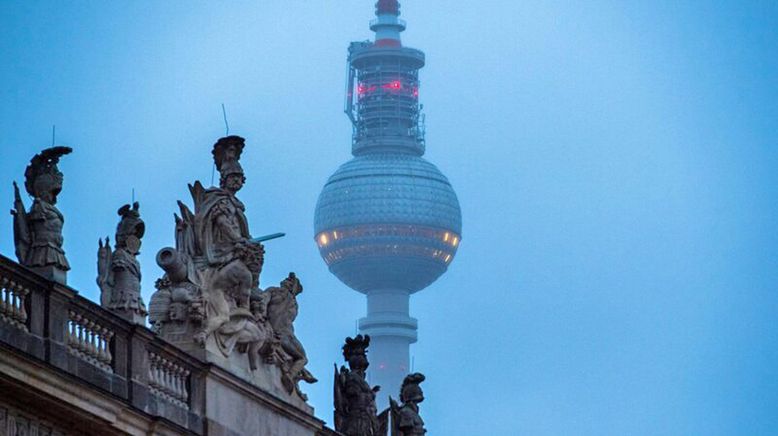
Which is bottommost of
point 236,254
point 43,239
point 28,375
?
point 28,375

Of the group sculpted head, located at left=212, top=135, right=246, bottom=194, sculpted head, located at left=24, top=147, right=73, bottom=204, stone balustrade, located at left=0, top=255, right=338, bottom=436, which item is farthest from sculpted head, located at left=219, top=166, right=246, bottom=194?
sculpted head, located at left=24, top=147, right=73, bottom=204

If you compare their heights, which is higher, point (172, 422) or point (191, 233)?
point (191, 233)

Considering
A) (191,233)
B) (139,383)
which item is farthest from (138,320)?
(191,233)

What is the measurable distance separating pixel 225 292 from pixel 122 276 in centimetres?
434

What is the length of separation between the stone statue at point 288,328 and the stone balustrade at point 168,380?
168 inches

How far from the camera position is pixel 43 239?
135 feet

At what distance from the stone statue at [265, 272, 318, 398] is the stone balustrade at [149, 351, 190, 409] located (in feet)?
14.0

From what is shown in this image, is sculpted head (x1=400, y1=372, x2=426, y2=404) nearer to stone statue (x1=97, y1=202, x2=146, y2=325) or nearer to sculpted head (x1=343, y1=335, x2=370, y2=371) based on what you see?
sculpted head (x1=343, y1=335, x2=370, y2=371)

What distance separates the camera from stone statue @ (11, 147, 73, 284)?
41250mm

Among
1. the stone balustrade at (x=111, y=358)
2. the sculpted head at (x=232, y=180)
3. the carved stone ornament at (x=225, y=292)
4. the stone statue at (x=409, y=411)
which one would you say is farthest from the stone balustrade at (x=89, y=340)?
the stone statue at (x=409, y=411)

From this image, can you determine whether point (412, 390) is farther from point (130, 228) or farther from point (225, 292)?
point (130, 228)

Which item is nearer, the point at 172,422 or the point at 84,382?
the point at 84,382

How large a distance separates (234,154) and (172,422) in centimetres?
692

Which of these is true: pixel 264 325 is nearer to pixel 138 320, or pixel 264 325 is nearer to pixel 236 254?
pixel 236 254
